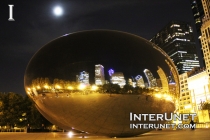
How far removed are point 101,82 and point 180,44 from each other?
6882 inches

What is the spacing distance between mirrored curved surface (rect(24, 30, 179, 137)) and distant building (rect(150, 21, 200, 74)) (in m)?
166

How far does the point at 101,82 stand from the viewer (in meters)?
10.1

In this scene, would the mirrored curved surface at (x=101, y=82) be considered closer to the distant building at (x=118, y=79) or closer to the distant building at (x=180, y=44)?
the distant building at (x=118, y=79)

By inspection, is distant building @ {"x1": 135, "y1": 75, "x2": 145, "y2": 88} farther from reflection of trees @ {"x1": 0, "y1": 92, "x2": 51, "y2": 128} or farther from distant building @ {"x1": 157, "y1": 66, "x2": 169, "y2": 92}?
reflection of trees @ {"x1": 0, "y1": 92, "x2": 51, "y2": 128}

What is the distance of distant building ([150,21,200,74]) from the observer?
561ft

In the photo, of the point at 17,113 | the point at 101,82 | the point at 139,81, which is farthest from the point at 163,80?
the point at 17,113

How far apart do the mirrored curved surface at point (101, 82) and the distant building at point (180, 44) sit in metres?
166

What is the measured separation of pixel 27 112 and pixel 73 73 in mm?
38171

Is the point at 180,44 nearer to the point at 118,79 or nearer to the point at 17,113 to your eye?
the point at 17,113

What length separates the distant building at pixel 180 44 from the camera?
561 feet

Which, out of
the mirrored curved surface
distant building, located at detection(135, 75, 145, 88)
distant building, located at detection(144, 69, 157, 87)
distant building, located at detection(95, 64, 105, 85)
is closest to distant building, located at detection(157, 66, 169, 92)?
the mirrored curved surface

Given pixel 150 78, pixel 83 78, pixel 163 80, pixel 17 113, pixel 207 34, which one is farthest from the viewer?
pixel 207 34

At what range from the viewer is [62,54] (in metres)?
11.0

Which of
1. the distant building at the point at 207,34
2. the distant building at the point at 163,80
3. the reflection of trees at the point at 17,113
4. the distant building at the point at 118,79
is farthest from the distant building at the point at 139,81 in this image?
the distant building at the point at 207,34
